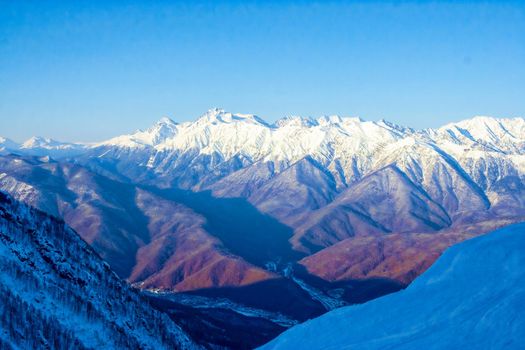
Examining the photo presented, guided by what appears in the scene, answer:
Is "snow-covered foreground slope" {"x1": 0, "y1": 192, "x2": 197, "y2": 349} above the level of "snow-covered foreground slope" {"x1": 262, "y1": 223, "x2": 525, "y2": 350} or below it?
below

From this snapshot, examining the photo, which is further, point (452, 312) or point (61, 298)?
point (61, 298)

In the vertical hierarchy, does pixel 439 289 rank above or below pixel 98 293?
above

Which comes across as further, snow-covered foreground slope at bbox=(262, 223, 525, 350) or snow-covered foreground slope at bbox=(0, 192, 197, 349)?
snow-covered foreground slope at bbox=(0, 192, 197, 349)

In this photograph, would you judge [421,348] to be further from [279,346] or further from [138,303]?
[138,303]

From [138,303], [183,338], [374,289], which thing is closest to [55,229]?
[138,303]

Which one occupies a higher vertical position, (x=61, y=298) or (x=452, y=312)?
(x=452, y=312)
